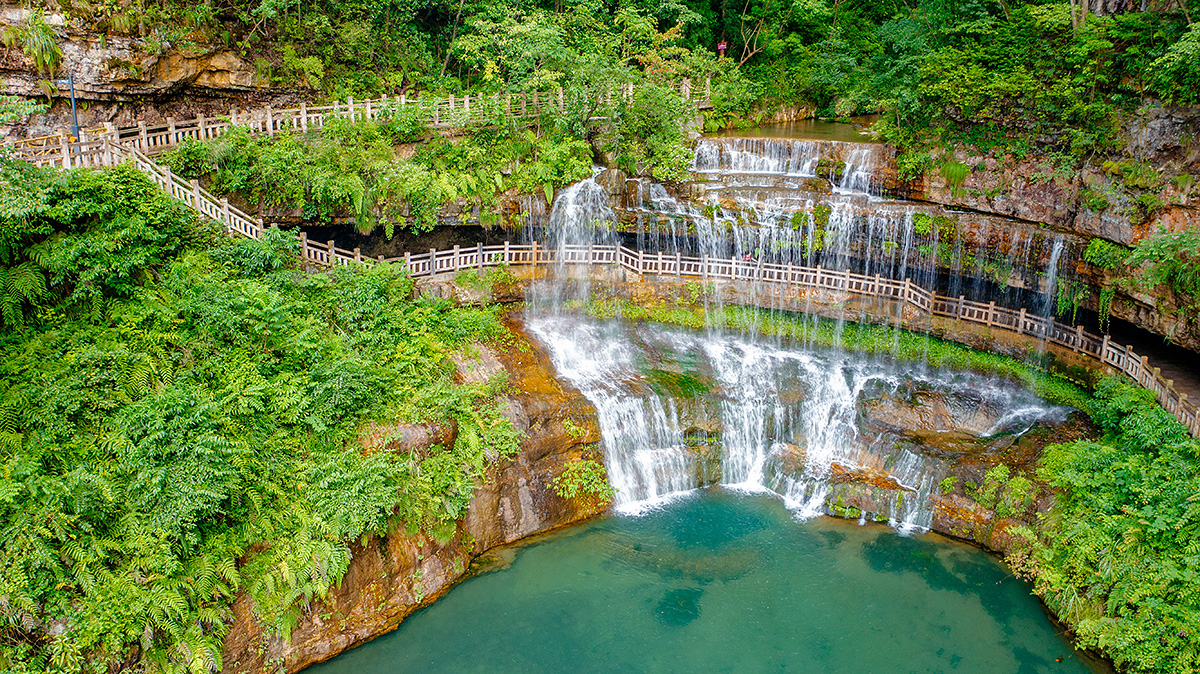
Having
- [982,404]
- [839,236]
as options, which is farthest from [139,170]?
[982,404]

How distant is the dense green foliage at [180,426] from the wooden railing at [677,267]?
5.33 feet

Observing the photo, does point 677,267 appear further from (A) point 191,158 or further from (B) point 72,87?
(B) point 72,87

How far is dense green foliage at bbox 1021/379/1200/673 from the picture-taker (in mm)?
13867

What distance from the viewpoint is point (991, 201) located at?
2434 centimetres

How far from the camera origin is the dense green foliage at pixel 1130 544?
45.5 ft

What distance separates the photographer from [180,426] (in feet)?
46.1

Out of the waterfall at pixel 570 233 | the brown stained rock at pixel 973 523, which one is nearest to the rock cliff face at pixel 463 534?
the waterfall at pixel 570 233

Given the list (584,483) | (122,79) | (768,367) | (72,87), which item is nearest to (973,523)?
(768,367)

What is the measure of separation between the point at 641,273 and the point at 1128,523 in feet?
50.5

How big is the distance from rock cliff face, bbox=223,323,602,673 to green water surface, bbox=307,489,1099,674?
47 cm

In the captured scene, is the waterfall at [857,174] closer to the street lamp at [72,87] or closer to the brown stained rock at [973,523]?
the brown stained rock at [973,523]

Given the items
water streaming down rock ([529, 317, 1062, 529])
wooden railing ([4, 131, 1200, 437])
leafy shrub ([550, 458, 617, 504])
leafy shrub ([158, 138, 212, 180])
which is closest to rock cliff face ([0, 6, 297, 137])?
wooden railing ([4, 131, 1200, 437])

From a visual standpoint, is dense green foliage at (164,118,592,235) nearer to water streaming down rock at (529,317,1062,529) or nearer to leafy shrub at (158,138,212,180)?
leafy shrub at (158,138,212,180)

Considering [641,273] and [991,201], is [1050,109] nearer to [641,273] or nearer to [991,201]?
[991,201]
